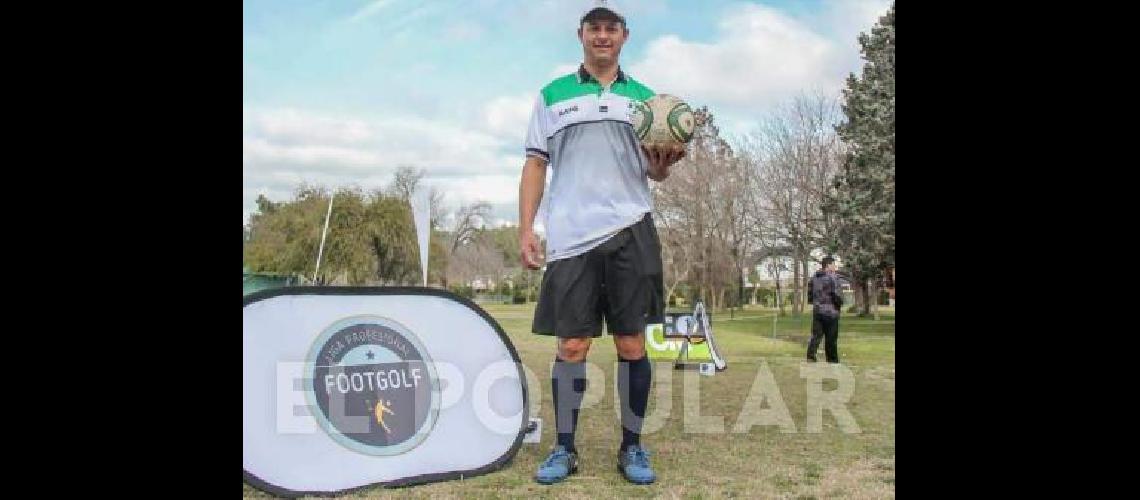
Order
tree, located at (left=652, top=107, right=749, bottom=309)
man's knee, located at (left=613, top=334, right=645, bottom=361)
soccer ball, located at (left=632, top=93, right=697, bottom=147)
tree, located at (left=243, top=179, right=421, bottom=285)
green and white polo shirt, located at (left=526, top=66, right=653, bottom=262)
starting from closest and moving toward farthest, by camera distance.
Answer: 1. soccer ball, located at (left=632, top=93, right=697, bottom=147)
2. green and white polo shirt, located at (left=526, top=66, right=653, bottom=262)
3. man's knee, located at (left=613, top=334, right=645, bottom=361)
4. tree, located at (left=652, top=107, right=749, bottom=309)
5. tree, located at (left=243, top=179, right=421, bottom=285)

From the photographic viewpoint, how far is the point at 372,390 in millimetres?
3584

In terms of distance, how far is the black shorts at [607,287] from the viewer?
3568mm

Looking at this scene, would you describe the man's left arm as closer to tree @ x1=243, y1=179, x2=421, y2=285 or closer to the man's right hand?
the man's right hand

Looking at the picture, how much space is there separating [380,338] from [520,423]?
748mm

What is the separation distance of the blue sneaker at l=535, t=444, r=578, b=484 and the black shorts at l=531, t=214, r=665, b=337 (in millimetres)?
494

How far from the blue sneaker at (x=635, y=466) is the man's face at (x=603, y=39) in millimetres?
1629

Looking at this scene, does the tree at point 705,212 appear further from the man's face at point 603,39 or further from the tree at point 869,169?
the man's face at point 603,39

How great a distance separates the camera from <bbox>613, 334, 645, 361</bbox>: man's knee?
368 cm

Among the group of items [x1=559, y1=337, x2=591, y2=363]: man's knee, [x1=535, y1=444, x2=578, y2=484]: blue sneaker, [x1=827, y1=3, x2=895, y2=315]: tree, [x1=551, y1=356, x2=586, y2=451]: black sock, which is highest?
[x1=827, y1=3, x2=895, y2=315]: tree

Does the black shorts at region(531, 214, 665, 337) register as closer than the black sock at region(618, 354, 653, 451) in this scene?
Yes

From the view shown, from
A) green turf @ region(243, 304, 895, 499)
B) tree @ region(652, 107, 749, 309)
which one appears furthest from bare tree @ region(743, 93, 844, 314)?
green turf @ region(243, 304, 895, 499)

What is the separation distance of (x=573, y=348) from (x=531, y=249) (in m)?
0.46

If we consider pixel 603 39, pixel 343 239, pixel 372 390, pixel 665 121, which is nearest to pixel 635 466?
pixel 372 390
